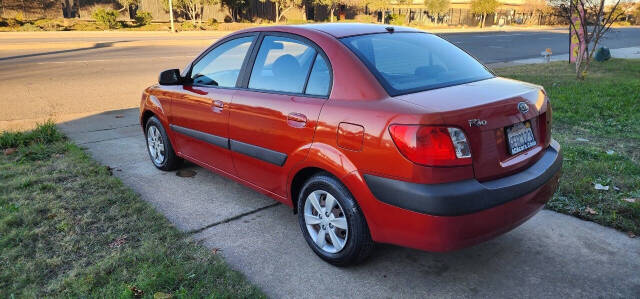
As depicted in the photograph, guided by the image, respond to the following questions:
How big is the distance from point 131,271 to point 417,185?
189 cm

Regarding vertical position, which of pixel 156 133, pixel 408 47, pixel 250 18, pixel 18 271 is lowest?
pixel 18 271

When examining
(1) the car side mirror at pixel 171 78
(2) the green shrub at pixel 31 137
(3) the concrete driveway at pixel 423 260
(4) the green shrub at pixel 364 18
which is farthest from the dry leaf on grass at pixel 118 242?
(4) the green shrub at pixel 364 18

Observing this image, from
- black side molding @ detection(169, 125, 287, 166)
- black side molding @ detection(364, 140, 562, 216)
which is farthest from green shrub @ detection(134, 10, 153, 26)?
black side molding @ detection(364, 140, 562, 216)

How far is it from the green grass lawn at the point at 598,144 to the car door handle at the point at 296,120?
2.33 meters

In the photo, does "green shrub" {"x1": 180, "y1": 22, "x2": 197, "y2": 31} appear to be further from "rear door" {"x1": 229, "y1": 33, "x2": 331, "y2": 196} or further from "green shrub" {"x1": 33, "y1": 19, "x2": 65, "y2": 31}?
"rear door" {"x1": 229, "y1": 33, "x2": 331, "y2": 196}

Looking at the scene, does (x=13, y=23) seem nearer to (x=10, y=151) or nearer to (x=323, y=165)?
(x=10, y=151)

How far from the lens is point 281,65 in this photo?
3.41 metres

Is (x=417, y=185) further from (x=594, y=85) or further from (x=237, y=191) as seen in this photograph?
(x=594, y=85)

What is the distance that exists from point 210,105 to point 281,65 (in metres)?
0.85

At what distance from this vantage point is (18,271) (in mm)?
Result: 2885

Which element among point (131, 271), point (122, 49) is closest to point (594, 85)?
point (131, 271)

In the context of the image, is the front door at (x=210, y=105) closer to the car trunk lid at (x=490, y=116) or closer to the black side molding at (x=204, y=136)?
the black side molding at (x=204, y=136)

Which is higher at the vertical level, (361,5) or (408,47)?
(361,5)

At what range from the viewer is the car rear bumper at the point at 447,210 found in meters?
2.36
